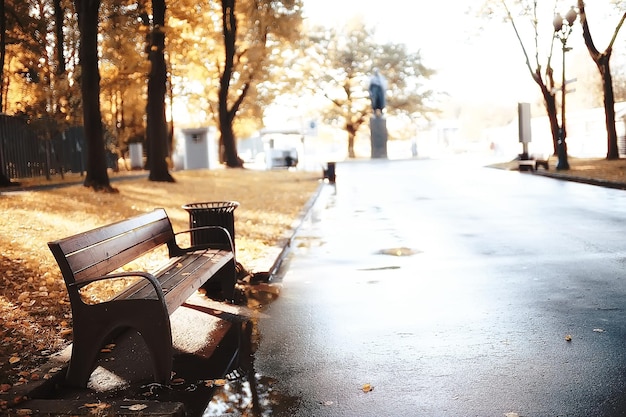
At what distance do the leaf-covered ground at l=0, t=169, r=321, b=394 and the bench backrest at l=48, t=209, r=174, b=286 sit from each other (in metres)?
0.78

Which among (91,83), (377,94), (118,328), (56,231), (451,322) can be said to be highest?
(377,94)

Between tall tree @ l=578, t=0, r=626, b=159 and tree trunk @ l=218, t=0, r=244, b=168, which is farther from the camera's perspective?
tree trunk @ l=218, t=0, r=244, b=168

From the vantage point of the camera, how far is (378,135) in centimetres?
5931

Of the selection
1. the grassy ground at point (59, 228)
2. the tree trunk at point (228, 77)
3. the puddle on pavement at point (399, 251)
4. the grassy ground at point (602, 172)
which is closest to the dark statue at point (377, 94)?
the tree trunk at point (228, 77)

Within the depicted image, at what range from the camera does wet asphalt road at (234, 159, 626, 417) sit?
447cm

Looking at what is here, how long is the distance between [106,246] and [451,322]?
3.05 meters

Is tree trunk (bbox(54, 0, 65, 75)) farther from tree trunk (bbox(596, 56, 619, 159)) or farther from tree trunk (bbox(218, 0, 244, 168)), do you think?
tree trunk (bbox(596, 56, 619, 159))

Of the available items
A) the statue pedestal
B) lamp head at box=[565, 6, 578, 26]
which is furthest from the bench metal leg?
the statue pedestal

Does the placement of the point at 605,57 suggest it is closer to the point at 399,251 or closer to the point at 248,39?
the point at 248,39

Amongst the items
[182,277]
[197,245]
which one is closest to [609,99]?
[197,245]

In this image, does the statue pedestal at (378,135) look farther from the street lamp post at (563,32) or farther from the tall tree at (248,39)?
the street lamp post at (563,32)

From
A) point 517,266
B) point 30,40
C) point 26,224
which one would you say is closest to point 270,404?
point 517,266

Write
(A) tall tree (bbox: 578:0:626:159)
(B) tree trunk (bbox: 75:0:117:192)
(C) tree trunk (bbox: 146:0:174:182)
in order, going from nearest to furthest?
1. (B) tree trunk (bbox: 75:0:117:192)
2. (C) tree trunk (bbox: 146:0:174:182)
3. (A) tall tree (bbox: 578:0:626:159)

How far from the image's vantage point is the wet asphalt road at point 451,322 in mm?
4473
